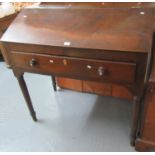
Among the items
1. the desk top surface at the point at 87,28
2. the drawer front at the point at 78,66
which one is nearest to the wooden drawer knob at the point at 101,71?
the drawer front at the point at 78,66

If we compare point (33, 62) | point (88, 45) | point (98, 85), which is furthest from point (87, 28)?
→ point (98, 85)

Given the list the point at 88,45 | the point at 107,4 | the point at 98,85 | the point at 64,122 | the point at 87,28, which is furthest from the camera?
the point at 98,85

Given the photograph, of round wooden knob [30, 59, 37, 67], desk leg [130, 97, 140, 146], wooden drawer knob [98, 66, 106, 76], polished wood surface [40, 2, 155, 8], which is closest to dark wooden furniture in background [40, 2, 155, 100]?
polished wood surface [40, 2, 155, 8]

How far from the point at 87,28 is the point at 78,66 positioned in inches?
9.7

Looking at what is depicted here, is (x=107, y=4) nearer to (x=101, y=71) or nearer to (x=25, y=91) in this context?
(x=101, y=71)

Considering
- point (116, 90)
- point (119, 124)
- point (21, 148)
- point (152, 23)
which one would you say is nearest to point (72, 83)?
point (116, 90)

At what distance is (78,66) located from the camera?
1196mm

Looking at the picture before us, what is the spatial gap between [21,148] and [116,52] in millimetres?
1037

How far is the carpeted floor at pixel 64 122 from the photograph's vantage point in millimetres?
1523

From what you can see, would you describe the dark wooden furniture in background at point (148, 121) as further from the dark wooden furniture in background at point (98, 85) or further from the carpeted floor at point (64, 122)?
the dark wooden furniture in background at point (98, 85)

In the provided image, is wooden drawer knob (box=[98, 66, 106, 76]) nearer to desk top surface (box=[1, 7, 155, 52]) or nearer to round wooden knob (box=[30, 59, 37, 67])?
desk top surface (box=[1, 7, 155, 52])

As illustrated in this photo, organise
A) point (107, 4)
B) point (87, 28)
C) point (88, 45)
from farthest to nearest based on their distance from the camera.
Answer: point (107, 4) < point (87, 28) < point (88, 45)

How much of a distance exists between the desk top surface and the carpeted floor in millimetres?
791

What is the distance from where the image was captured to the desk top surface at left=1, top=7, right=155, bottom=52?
3.60 feet
